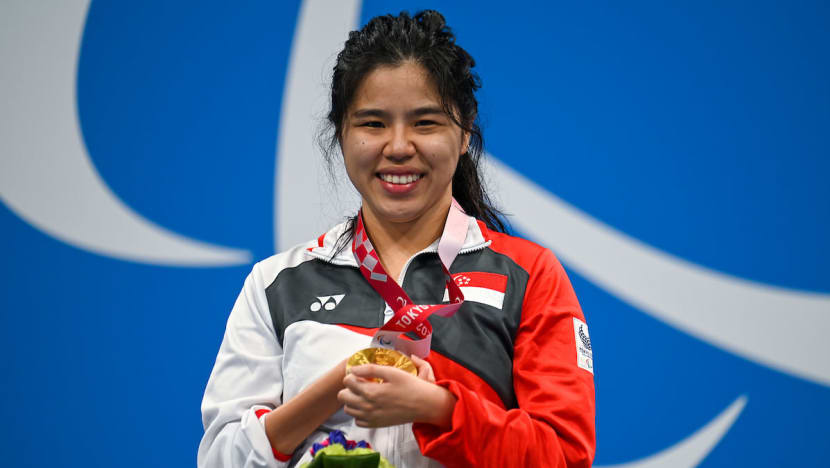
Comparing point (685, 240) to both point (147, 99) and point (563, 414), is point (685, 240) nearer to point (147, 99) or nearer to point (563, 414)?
point (563, 414)

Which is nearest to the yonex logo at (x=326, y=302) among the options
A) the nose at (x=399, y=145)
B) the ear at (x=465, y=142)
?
the nose at (x=399, y=145)

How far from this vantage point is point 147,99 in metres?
2.35

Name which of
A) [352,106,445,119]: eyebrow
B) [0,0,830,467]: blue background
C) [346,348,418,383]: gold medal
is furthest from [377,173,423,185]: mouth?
[0,0,830,467]: blue background

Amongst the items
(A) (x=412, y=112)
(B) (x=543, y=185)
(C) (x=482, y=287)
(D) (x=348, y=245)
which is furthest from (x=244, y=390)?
(B) (x=543, y=185)

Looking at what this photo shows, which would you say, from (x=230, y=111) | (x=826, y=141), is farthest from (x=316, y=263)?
(x=826, y=141)

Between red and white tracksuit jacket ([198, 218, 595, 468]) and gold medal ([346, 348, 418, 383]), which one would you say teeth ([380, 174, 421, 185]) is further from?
gold medal ([346, 348, 418, 383])

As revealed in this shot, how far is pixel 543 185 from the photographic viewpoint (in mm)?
2301

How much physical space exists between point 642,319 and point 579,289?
0.66 ft

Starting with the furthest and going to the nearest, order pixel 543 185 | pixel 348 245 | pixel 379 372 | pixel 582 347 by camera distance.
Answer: pixel 543 185 → pixel 348 245 → pixel 582 347 → pixel 379 372

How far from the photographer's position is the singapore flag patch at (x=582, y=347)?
133 centimetres

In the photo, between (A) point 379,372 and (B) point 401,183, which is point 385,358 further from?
(B) point 401,183

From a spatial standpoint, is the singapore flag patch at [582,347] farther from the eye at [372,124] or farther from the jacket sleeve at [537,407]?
the eye at [372,124]

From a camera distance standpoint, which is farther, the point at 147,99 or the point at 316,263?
the point at 147,99

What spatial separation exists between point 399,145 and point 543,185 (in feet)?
3.36
